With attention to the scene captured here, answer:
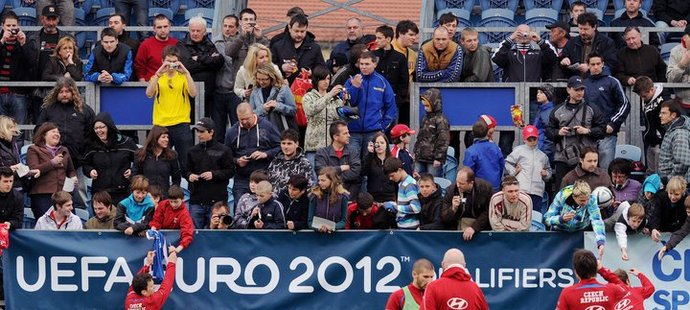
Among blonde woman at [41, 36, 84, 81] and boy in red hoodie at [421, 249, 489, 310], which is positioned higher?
blonde woman at [41, 36, 84, 81]

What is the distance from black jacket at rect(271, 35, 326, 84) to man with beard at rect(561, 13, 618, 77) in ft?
9.54

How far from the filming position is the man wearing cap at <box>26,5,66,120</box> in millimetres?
22875

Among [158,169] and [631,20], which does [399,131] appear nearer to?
[158,169]

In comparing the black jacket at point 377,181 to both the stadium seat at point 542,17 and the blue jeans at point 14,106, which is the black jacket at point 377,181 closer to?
the blue jeans at point 14,106

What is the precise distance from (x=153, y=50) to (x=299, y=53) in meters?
1.77

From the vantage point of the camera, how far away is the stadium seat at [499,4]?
25.8 m

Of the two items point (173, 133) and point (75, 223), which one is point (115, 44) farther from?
point (75, 223)

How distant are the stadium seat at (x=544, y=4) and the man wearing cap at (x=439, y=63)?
3.49m

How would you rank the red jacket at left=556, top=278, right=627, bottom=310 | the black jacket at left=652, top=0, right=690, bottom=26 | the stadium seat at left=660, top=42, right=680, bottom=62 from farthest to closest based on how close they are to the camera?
the black jacket at left=652, top=0, right=690, bottom=26
the stadium seat at left=660, top=42, right=680, bottom=62
the red jacket at left=556, top=278, right=627, bottom=310

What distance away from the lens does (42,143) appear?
21.2m

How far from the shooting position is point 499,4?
1018 inches

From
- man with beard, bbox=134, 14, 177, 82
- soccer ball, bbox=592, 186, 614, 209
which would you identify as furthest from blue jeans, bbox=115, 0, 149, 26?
soccer ball, bbox=592, 186, 614, 209

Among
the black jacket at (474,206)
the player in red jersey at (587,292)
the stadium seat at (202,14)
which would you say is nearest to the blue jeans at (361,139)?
the black jacket at (474,206)

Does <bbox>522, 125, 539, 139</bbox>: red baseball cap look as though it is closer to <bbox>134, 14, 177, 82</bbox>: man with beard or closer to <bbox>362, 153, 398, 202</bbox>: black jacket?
<bbox>362, 153, 398, 202</bbox>: black jacket
